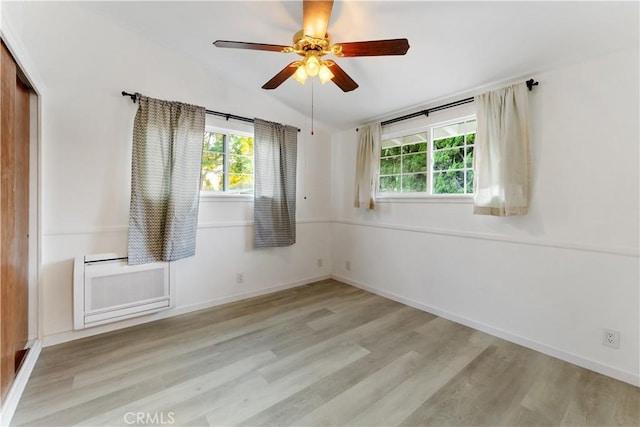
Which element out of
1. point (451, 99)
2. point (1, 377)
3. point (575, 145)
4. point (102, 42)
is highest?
point (102, 42)

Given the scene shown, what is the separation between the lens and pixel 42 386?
70.2 inches

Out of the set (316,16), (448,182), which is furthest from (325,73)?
(448,182)

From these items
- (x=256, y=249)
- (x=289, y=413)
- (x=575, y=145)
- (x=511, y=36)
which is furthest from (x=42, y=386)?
(x=575, y=145)

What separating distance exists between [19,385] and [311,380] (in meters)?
1.84

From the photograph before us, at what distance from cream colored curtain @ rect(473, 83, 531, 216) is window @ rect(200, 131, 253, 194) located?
2523 mm

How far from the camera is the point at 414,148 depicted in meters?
3.22

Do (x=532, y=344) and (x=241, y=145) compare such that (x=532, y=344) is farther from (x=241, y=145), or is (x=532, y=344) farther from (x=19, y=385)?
(x=19, y=385)

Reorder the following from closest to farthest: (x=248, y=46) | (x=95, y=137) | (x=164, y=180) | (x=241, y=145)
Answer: (x=248, y=46) < (x=95, y=137) < (x=164, y=180) < (x=241, y=145)

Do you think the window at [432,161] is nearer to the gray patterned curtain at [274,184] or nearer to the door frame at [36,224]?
the gray patterned curtain at [274,184]

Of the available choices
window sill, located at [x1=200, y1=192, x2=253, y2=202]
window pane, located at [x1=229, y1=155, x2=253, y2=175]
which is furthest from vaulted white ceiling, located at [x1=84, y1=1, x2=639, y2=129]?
window sill, located at [x1=200, y1=192, x2=253, y2=202]

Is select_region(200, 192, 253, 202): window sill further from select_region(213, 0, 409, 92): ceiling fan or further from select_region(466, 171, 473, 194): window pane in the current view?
select_region(466, 171, 473, 194): window pane

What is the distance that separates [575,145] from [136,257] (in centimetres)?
380

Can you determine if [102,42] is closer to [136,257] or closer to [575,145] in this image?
[136,257]

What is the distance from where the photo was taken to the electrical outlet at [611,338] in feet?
6.32
